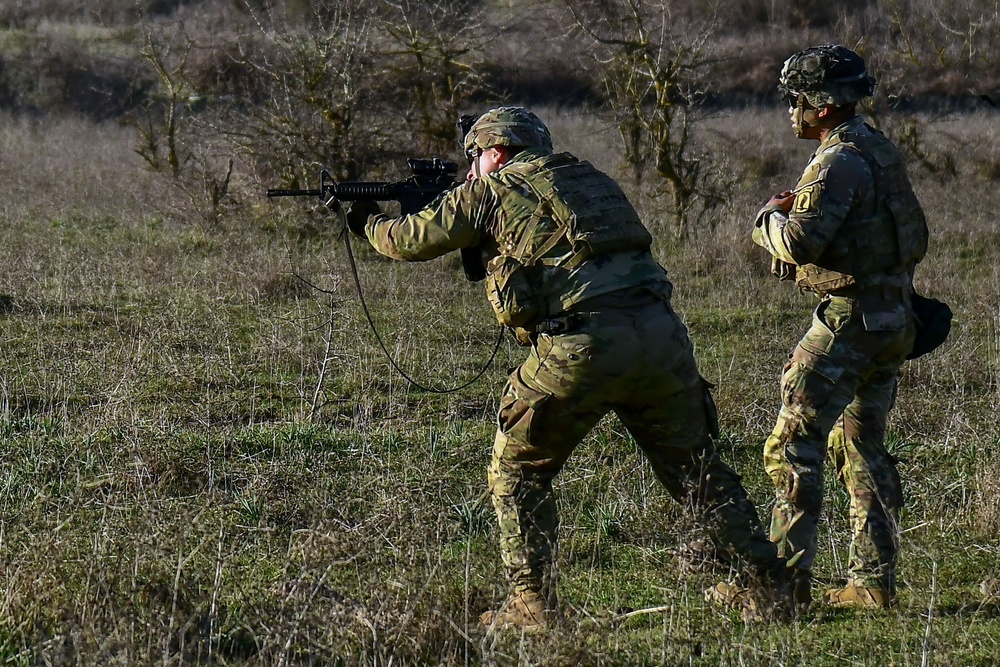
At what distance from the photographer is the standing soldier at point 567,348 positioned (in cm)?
376

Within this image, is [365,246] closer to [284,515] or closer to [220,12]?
[284,515]

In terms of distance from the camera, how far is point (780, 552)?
404cm

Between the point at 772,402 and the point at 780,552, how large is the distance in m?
2.61

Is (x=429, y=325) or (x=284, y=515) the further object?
(x=429, y=325)

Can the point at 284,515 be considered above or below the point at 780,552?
below

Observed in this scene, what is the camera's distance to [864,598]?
160 inches

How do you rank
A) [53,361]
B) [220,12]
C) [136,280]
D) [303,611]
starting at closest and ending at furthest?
[303,611], [53,361], [136,280], [220,12]

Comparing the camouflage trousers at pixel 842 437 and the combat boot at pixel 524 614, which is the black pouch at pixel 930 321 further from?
the combat boot at pixel 524 614

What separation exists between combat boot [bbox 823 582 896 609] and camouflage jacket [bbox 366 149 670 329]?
3.98ft

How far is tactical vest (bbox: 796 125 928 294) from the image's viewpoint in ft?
12.8

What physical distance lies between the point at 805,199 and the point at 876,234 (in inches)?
10.8

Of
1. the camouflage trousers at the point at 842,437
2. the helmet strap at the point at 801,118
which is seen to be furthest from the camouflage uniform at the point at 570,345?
the helmet strap at the point at 801,118

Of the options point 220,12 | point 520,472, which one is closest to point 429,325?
point 520,472

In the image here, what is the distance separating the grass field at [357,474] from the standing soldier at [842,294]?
10.6 inches
